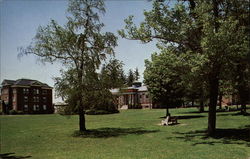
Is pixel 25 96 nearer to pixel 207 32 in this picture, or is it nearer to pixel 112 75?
pixel 112 75

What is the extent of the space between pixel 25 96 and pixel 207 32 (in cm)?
7369

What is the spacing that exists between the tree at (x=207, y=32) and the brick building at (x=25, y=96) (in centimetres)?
6742

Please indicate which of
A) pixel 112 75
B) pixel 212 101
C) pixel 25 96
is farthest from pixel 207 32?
pixel 25 96

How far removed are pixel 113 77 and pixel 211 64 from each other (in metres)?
10.2

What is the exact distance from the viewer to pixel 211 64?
14688mm

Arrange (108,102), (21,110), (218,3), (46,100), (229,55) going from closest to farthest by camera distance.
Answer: (229,55) < (218,3) < (108,102) < (21,110) < (46,100)

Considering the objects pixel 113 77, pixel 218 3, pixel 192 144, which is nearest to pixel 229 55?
pixel 218 3

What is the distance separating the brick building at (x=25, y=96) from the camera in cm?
7619

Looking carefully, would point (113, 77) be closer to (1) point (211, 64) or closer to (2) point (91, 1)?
(2) point (91, 1)

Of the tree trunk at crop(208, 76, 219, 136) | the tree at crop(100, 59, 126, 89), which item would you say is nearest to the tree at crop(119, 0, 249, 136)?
the tree trunk at crop(208, 76, 219, 136)

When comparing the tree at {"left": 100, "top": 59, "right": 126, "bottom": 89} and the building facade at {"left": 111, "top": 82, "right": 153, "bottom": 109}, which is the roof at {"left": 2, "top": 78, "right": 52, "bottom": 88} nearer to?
the building facade at {"left": 111, "top": 82, "right": 153, "bottom": 109}

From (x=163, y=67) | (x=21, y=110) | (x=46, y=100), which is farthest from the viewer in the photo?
(x=46, y=100)

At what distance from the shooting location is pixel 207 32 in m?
14.0

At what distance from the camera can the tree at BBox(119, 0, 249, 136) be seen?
1356cm
